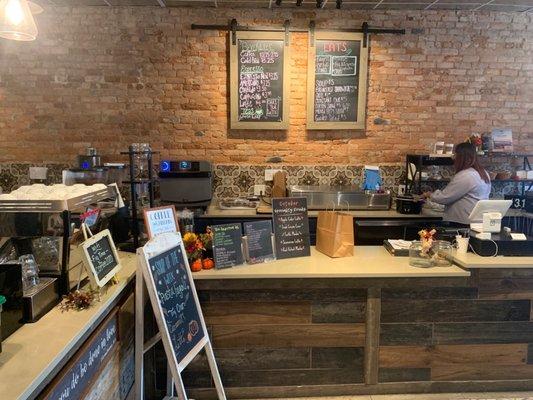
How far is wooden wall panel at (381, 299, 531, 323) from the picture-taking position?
2.64 metres

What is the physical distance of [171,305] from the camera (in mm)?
2049

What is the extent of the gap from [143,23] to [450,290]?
4210 mm

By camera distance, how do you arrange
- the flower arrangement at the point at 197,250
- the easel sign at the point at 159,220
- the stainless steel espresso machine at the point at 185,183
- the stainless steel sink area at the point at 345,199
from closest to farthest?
the easel sign at the point at 159,220, the flower arrangement at the point at 197,250, the stainless steel espresso machine at the point at 185,183, the stainless steel sink area at the point at 345,199

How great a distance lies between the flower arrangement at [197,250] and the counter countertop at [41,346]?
606 millimetres

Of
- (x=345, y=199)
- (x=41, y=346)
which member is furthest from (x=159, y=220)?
(x=345, y=199)

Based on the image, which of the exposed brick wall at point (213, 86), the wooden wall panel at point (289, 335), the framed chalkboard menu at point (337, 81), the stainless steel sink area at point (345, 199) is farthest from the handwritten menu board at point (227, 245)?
the framed chalkboard menu at point (337, 81)

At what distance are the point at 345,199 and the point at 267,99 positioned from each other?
Answer: 1.49m

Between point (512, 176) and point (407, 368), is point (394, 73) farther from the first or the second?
point (407, 368)

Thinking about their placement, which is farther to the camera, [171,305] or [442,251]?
[442,251]

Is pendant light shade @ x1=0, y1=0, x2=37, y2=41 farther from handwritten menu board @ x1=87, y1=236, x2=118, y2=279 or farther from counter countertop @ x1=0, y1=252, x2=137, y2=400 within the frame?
counter countertop @ x1=0, y1=252, x2=137, y2=400

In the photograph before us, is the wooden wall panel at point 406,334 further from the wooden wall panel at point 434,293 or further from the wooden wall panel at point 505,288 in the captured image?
the wooden wall panel at point 505,288

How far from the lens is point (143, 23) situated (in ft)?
15.3

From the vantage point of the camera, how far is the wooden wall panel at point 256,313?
259 cm

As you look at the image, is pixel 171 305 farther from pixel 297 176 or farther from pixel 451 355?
pixel 297 176
